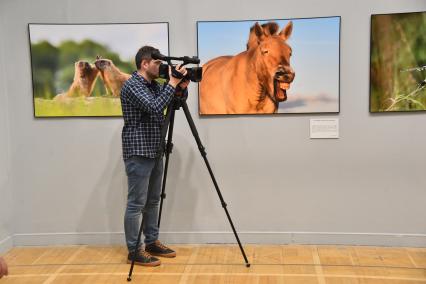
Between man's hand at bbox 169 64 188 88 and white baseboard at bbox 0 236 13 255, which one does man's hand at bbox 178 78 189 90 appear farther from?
white baseboard at bbox 0 236 13 255

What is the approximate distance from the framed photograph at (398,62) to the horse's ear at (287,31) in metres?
0.55

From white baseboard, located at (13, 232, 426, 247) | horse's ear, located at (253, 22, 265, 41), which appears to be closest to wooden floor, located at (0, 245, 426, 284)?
white baseboard, located at (13, 232, 426, 247)

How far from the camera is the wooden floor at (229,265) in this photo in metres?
2.64

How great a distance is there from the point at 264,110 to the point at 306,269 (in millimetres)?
1117

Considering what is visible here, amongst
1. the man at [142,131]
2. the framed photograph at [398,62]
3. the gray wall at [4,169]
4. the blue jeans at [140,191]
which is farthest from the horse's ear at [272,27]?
the gray wall at [4,169]

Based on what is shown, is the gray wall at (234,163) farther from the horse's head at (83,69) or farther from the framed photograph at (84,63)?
the horse's head at (83,69)

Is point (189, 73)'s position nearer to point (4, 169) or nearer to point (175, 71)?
point (175, 71)

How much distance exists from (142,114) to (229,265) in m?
1.13

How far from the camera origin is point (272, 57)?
3.06 meters

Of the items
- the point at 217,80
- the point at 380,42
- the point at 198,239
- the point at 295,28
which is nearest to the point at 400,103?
the point at 380,42

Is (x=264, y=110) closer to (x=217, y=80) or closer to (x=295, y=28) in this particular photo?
(x=217, y=80)

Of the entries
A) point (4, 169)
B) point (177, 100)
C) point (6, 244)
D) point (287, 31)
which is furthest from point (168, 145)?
point (6, 244)

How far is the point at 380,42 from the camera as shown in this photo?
2.95m

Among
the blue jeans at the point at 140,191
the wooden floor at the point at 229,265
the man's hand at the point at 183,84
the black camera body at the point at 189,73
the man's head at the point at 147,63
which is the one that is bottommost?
the wooden floor at the point at 229,265
